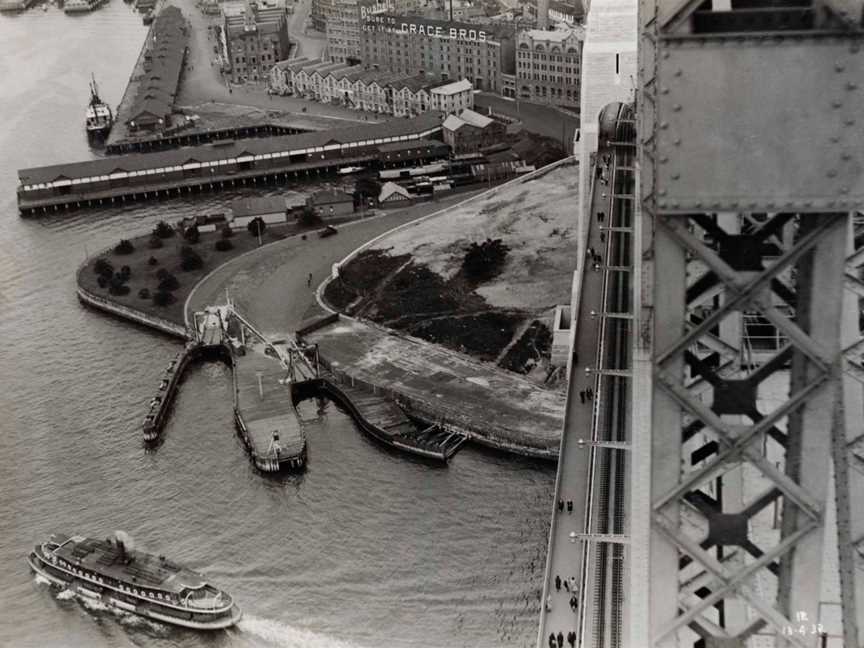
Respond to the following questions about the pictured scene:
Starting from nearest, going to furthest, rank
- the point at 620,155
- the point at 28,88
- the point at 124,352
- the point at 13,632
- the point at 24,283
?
the point at 13,632 < the point at 124,352 < the point at 620,155 < the point at 24,283 < the point at 28,88

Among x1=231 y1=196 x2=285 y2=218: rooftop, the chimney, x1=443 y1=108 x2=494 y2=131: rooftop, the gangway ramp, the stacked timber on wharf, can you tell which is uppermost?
the chimney

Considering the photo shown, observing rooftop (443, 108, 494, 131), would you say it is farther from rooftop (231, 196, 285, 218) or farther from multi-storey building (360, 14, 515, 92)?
rooftop (231, 196, 285, 218)

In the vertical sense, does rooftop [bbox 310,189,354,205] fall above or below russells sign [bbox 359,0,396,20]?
below

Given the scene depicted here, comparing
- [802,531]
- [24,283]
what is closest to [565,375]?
[24,283]

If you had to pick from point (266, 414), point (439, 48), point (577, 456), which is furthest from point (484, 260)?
point (439, 48)

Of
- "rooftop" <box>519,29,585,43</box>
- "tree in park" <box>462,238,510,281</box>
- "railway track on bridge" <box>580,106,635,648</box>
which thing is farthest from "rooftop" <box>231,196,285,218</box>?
"rooftop" <box>519,29,585,43</box>

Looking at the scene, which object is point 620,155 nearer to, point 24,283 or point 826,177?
point 24,283
